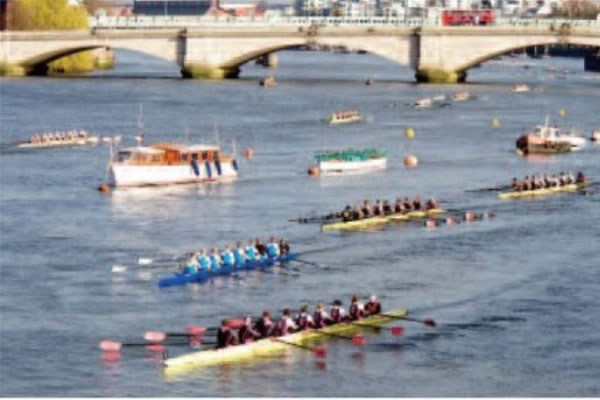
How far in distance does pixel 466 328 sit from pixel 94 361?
42.8ft

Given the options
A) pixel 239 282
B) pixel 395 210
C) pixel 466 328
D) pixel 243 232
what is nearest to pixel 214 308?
pixel 239 282

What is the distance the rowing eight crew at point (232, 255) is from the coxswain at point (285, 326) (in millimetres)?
10421

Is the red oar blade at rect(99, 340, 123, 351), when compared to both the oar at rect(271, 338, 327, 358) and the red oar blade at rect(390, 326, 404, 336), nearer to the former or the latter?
the oar at rect(271, 338, 327, 358)

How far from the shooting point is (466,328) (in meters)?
60.0

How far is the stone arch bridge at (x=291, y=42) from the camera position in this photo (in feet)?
527

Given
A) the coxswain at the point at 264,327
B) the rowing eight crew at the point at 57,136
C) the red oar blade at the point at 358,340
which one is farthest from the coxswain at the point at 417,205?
the rowing eight crew at the point at 57,136

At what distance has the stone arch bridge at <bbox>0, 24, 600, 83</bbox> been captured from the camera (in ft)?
527

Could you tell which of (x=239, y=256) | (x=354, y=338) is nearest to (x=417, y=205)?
(x=239, y=256)

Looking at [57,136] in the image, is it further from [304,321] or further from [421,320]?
[304,321]

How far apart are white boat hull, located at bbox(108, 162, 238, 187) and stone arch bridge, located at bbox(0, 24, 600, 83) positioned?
218 feet

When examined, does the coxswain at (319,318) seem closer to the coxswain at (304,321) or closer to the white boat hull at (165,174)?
the coxswain at (304,321)

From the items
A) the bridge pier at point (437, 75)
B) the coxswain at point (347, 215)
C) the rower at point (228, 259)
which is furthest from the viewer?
the bridge pier at point (437, 75)

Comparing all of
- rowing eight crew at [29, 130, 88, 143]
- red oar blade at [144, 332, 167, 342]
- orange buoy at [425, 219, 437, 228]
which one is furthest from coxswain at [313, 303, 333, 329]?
rowing eight crew at [29, 130, 88, 143]

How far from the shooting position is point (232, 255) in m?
68.4
